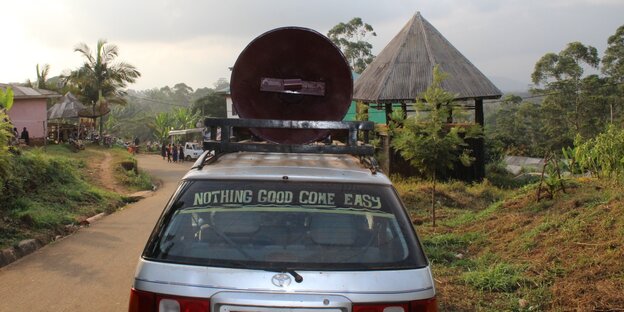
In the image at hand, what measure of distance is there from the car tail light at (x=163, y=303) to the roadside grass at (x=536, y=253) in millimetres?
3535

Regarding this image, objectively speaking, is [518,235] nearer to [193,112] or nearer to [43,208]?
[43,208]

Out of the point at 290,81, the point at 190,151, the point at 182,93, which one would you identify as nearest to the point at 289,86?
the point at 290,81

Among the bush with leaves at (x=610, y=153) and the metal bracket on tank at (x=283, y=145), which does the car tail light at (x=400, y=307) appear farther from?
the bush with leaves at (x=610, y=153)

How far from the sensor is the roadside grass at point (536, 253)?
5.62 m

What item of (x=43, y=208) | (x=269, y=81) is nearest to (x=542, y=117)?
(x=43, y=208)

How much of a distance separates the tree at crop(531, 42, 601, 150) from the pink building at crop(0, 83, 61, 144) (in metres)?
28.4

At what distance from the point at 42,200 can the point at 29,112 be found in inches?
705

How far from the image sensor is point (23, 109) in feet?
88.7

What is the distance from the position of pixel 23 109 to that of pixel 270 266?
27.8 m

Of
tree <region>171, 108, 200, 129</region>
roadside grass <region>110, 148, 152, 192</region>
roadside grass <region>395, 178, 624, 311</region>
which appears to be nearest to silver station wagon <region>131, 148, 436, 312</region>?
roadside grass <region>395, 178, 624, 311</region>

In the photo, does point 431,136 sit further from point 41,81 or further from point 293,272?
point 41,81

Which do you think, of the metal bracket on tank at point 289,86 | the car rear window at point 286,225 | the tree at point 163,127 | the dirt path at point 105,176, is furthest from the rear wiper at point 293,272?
the tree at point 163,127

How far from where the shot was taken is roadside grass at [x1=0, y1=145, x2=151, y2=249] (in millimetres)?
9117

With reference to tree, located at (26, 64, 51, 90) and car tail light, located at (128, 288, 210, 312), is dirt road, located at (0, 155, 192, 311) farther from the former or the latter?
tree, located at (26, 64, 51, 90)
